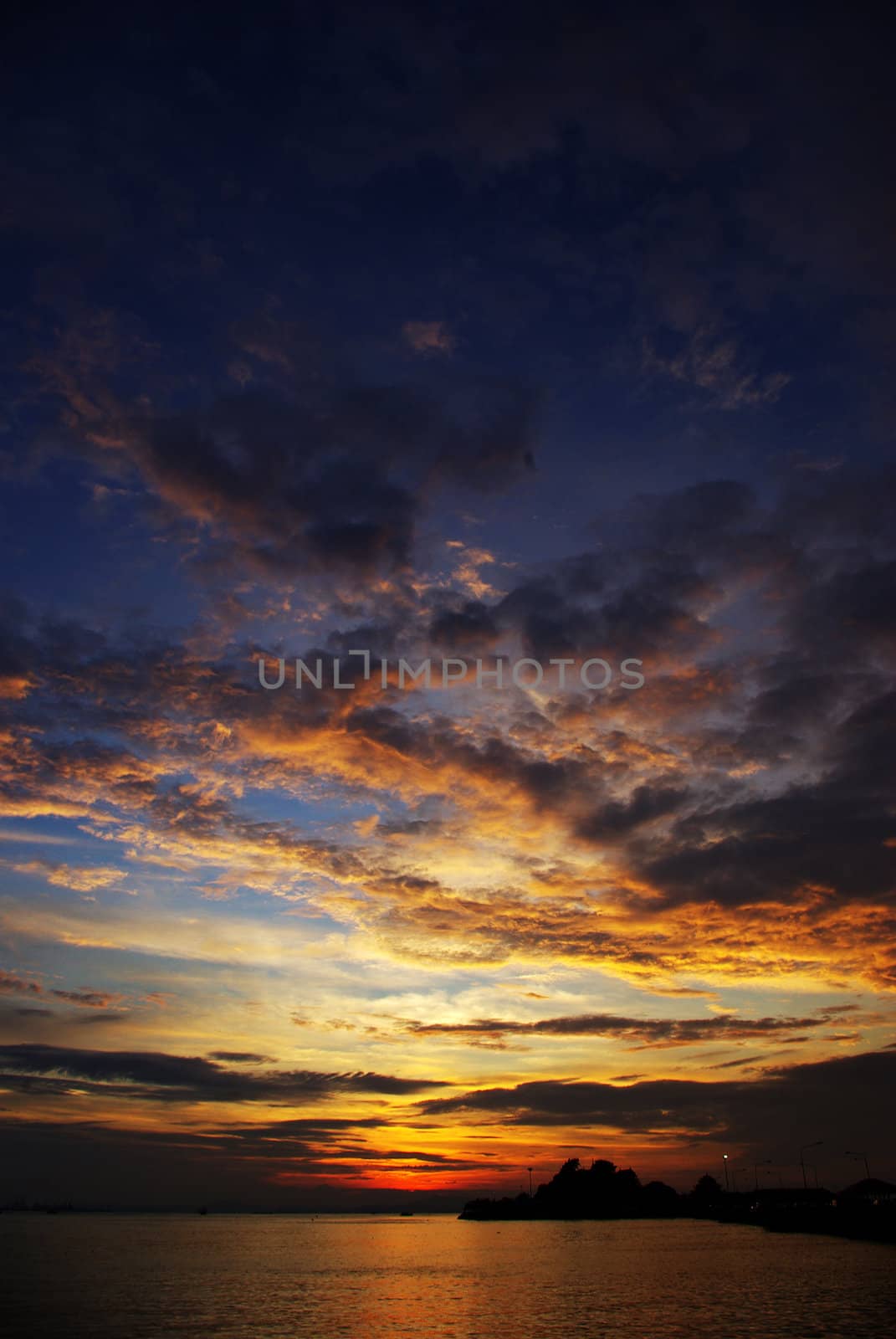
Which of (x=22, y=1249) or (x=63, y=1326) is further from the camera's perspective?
(x=22, y=1249)

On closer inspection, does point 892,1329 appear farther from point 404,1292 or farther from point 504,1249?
point 504,1249

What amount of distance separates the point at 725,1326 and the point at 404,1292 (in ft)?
148

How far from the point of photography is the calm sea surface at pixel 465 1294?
69.1 metres

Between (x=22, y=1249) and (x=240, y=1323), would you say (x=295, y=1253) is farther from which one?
(x=240, y=1323)

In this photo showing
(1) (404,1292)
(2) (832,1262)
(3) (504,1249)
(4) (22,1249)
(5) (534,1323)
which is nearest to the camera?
(5) (534,1323)

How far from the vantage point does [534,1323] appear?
241ft

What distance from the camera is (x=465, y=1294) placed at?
97688 mm

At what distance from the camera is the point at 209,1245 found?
646 ft

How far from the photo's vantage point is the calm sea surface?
6912cm

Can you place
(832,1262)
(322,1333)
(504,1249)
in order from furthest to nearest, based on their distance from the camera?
(504,1249)
(832,1262)
(322,1333)

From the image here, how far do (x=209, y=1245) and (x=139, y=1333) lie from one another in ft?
514

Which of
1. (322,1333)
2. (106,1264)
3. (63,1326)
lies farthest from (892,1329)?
(106,1264)

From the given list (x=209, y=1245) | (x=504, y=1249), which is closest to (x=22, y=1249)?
(x=209, y=1245)

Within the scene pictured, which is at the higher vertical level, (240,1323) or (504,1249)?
(240,1323)
